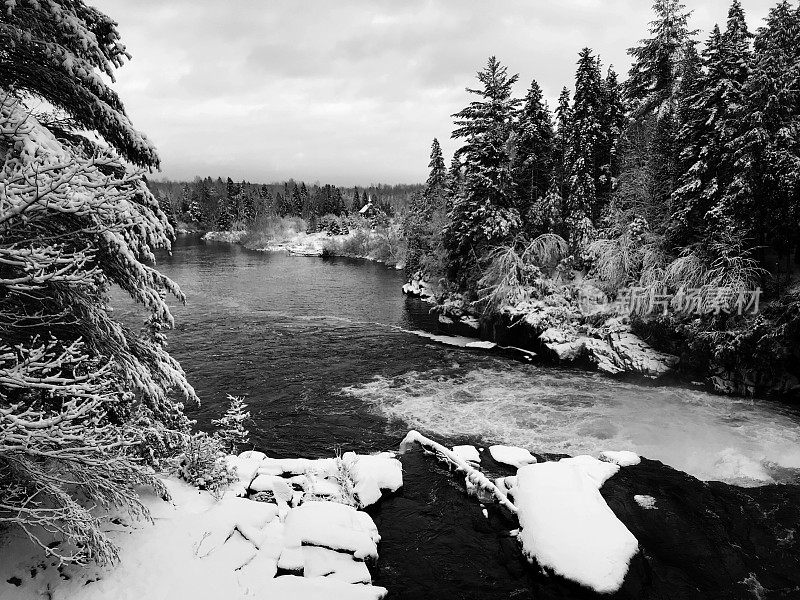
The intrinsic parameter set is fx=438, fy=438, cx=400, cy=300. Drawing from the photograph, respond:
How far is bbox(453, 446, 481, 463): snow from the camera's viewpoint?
1266 cm

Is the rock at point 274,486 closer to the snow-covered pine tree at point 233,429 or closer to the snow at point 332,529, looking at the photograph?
the snow at point 332,529

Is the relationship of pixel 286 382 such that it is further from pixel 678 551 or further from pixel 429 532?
pixel 678 551

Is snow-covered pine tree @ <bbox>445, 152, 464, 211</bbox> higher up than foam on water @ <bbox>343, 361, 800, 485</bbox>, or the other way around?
snow-covered pine tree @ <bbox>445, 152, 464, 211</bbox>

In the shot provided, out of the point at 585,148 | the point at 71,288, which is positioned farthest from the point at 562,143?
the point at 71,288

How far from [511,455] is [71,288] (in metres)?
11.2

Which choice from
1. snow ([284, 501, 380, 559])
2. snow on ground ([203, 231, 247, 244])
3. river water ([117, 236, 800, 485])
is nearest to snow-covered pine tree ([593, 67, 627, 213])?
river water ([117, 236, 800, 485])

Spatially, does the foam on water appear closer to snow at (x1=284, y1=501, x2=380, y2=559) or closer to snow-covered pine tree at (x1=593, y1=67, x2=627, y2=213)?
snow at (x1=284, y1=501, x2=380, y2=559)

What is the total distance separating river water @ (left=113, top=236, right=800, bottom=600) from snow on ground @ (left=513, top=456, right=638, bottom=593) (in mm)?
663

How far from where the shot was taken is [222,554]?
7383 mm

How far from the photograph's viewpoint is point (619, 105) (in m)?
39.5

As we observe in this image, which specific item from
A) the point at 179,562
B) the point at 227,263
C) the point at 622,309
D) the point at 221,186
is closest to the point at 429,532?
the point at 179,562

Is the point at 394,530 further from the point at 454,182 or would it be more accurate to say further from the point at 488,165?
the point at 454,182

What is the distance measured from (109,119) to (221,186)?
178532 mm

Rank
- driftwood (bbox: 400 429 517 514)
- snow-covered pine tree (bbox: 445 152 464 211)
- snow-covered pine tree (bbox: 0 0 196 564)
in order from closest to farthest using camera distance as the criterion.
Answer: snow-covered pine tree (bbox: 0 0 196 564) < driftwood (bbox: 400 429 517 514) < snow-covered pine tree (bbox: 445 152 464 211)
